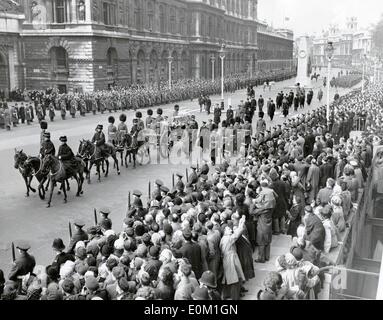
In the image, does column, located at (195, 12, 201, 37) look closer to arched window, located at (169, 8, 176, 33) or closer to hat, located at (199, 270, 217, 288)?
arched window, located at (169, 8, 176, 33)

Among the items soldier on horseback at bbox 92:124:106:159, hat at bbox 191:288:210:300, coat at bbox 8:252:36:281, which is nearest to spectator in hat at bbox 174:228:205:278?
hat at bbox 191:288:210:300

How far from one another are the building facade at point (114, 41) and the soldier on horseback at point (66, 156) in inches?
988

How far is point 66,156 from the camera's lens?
44.3ft

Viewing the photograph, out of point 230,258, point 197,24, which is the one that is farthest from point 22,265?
point 197,24

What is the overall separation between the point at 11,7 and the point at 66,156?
29.5m

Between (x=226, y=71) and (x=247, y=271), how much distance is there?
215ft

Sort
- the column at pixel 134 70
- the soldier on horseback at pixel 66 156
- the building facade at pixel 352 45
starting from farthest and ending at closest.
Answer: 1. the column at pixel 134 70
2. the building facade at pixel 352 45
3. the soldier on horseback at pixel 66 156

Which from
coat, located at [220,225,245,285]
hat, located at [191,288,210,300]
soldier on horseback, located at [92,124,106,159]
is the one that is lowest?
coat, located at [220,225,245,285]

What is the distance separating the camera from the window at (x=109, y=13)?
3997cm

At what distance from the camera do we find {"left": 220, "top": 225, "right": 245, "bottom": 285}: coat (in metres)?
7.84

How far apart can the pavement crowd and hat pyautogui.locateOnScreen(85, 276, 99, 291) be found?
0.01 meters

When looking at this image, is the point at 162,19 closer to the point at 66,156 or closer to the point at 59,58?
the point at 59,58

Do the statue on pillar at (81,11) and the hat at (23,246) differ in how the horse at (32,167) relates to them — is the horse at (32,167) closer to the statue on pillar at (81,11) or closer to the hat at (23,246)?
the hat at (23,246)

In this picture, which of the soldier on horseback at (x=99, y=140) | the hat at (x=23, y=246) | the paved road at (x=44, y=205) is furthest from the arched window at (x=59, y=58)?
the hat at (x=23, y=246)
